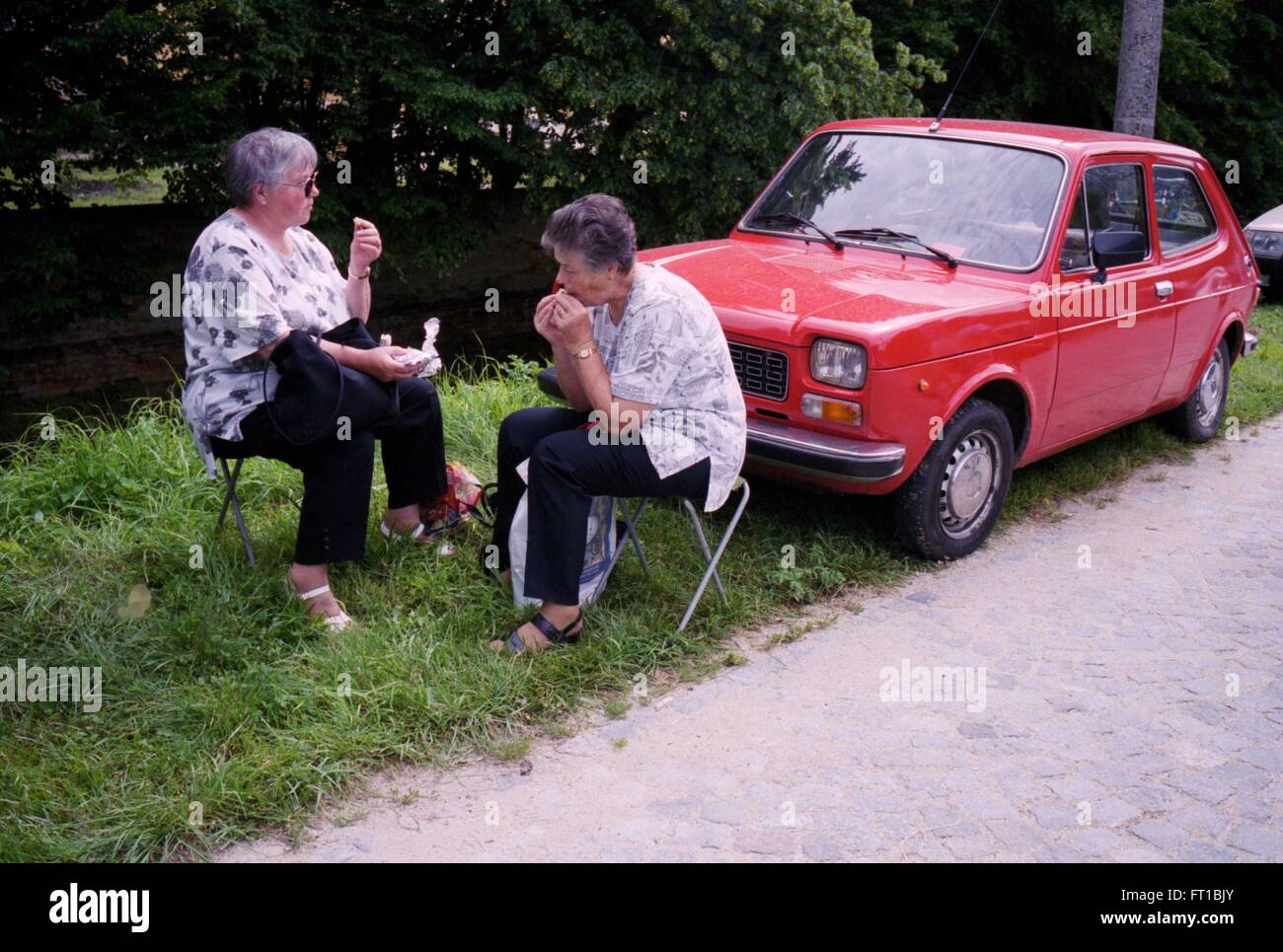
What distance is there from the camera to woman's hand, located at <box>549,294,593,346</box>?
4.41m

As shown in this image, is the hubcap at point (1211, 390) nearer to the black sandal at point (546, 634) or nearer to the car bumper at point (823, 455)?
the car bumper at point (823, 455)

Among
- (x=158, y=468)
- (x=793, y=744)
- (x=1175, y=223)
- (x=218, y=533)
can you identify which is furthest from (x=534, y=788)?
(x=1175, y=223)

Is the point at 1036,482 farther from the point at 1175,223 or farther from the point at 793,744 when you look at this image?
the point at 793,744

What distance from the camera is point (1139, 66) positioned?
1131 cm

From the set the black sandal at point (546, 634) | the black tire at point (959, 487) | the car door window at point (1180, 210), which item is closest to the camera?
the black sandal at point (546, 634)

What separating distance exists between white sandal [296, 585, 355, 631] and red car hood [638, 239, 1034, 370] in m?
2.07

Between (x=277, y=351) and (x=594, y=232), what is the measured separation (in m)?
1.23

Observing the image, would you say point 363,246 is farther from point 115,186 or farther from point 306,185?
point 115,186

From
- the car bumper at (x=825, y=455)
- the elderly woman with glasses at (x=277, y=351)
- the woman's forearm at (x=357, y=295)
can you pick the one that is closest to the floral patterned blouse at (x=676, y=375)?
the car bumper at (x=825, y=455)

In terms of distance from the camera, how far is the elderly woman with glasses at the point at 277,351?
451 centimetres

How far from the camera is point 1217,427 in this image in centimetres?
824

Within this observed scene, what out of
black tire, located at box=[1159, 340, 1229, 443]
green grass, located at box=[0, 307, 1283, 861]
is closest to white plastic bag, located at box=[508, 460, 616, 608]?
green grass, located at box=[0, 307, 1283, 861]

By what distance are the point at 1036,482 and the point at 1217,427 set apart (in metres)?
2.10

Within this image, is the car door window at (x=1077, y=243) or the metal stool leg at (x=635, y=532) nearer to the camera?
the metal stool leg at (x=635, y=532)
